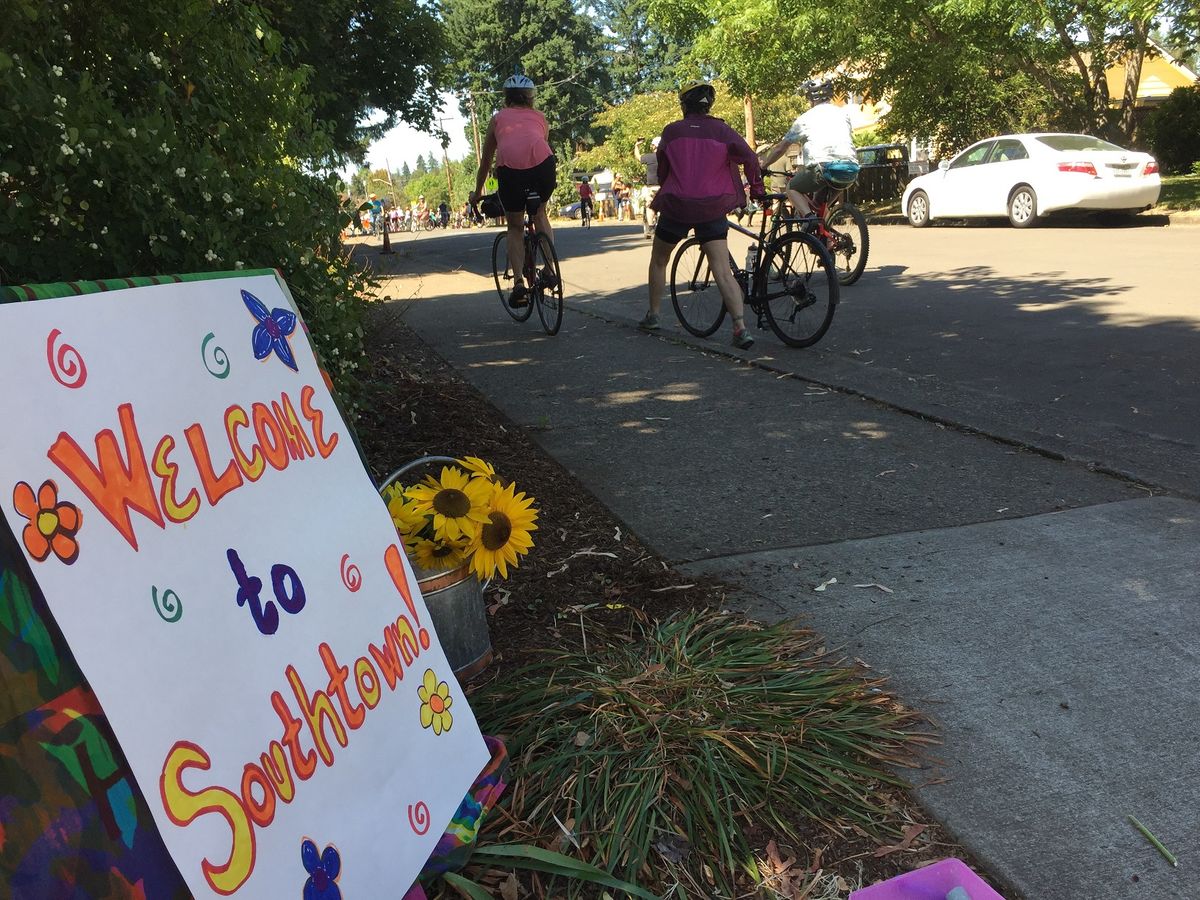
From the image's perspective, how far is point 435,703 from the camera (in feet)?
6.57

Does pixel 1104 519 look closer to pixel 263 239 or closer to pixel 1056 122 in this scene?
pixel 263 239

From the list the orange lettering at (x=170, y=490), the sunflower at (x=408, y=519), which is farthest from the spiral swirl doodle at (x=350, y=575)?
the sunflower at (x=408, y=519)

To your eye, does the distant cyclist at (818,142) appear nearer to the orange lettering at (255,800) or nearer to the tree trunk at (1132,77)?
the orange lettering at (255,800)

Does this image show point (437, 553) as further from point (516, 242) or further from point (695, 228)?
point (516, 242)

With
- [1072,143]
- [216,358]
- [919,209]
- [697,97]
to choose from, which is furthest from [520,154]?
[919,209]

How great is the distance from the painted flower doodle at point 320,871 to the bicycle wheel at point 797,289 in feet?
18.5

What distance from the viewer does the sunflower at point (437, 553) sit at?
2.51 metres

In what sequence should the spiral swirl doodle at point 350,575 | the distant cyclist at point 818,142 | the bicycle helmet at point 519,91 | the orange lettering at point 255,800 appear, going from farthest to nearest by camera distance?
the distant cyclist at point 818,142 → the bicycle helmet at point 519,91 → the spiral swirl doodle at point 350,575 → the orange lettering at point 255,800

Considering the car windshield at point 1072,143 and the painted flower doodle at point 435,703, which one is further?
Answer: the car windshield at point 1072,143

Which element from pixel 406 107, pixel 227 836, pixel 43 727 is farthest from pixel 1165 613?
pixel 406 107

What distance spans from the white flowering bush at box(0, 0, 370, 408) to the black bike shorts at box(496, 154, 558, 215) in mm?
3783

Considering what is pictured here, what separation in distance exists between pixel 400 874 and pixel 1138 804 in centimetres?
152

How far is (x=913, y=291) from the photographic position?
955 cm

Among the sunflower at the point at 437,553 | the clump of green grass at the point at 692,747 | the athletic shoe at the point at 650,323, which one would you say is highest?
the sunflower at the point at 437,553
